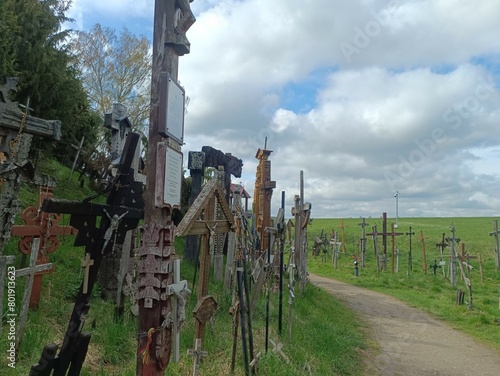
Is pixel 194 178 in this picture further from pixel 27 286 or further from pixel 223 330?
pixel 27 286

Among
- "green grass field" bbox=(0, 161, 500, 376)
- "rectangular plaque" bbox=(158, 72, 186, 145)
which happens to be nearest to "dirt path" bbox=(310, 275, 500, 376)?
"green grass field" bbox=(0, 161, 500, 376)

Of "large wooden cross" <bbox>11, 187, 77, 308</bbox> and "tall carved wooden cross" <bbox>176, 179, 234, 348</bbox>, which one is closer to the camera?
"tall carved wooden cross" <bbox>176, 179, 234, 348</bbox>

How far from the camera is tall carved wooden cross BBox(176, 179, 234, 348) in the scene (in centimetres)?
432

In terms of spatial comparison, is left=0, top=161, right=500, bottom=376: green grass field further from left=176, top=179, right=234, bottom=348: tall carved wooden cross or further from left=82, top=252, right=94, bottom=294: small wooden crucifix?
left=82, top=252, right=94, bottom=294: small wooden crucifix

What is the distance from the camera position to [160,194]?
10.6ft

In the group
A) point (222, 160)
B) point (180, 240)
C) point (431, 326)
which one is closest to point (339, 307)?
point (431, 326)

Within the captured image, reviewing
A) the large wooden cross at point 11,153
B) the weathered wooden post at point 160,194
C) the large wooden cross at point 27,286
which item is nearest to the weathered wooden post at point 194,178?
the large wooden cross at point 27,286

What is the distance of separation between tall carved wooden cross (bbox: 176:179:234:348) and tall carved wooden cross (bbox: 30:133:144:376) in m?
0.85

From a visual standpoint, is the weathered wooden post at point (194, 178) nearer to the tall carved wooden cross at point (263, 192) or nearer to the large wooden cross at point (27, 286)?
the tall carved wooden cross at point (263, 192)

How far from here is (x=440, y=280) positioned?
61.9 feet

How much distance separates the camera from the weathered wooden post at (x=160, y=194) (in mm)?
3242

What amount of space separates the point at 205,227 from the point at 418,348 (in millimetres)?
5908

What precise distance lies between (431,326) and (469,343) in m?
1.44

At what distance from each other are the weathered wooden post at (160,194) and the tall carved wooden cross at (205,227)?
0.90 m
